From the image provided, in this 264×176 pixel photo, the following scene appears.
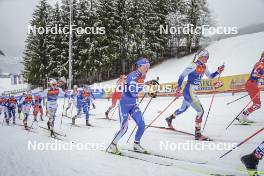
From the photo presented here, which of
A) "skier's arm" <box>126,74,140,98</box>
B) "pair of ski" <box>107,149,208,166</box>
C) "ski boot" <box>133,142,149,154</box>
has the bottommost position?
"pair of ski" <box>107,149,208,166</box>

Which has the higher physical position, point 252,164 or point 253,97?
point 253,97

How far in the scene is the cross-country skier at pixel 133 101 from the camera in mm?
6820

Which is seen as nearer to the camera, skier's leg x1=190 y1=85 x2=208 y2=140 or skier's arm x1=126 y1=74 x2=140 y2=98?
skier's arm x1=126 y1=74 x2=140 y2=98

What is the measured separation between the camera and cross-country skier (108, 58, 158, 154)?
6820mm

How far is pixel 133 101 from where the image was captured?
6957 millimetres

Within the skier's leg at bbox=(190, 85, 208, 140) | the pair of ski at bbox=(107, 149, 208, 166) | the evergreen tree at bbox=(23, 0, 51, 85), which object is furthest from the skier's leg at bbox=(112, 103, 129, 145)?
the evergreen tree at bbox=(23, 0, 51, 85)

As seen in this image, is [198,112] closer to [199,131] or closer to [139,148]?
[199,131]

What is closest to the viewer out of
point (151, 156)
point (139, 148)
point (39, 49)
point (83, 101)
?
point (151, 156)

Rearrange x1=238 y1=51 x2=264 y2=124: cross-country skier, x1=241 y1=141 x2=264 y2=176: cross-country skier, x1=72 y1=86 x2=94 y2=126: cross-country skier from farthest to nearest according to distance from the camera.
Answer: x1=72 y1=86 x2=94 y2=126: cross-country skier, x1=238 y1=51 x2=264 y2=124: cross-country skier, x1=241 y1=141 x2=264 y2=176: cross-country skier

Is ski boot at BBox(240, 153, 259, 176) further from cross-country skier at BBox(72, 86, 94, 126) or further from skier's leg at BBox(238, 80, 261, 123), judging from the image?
cross-country skier at BBox(72, 86, 94, 126)

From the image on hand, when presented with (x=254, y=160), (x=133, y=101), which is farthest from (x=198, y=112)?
(x=254, y=160)

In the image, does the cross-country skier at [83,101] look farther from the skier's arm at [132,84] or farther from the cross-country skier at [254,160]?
the cross-country skier at [254,160]

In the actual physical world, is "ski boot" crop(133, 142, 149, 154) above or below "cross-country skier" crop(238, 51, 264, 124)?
below

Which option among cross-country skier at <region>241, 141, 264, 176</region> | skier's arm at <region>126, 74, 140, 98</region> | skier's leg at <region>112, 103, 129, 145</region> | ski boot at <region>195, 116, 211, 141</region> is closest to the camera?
cross-country skier at <region>241, 141, 264, 176</region>
